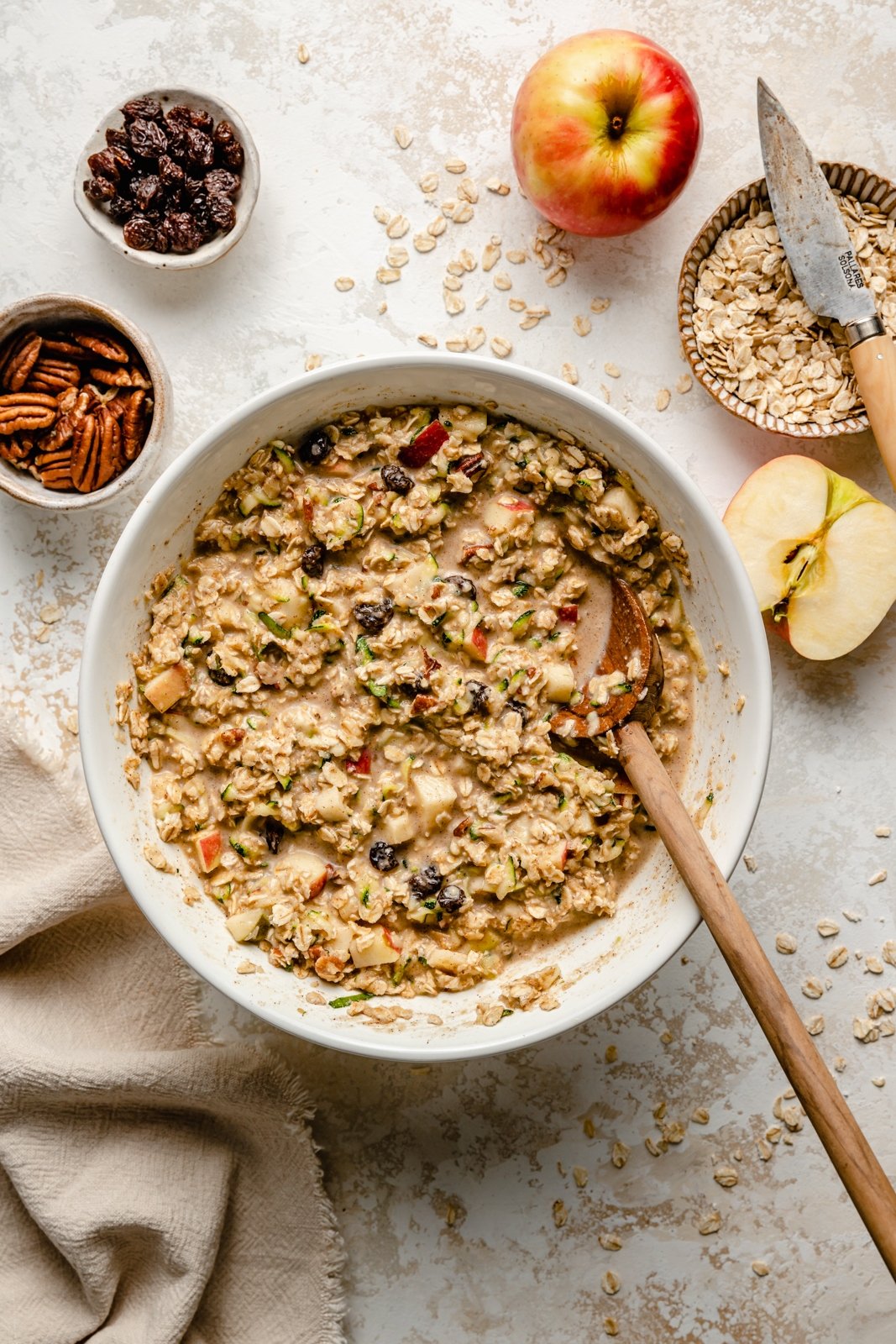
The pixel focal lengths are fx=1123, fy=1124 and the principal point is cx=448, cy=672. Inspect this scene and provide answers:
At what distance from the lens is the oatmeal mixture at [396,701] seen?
194cm

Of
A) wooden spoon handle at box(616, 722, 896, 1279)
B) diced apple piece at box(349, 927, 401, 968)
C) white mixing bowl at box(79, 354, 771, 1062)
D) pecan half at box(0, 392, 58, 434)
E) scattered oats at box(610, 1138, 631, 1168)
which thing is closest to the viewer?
wooden spoon handle at box(616, 722, 896, 1279)

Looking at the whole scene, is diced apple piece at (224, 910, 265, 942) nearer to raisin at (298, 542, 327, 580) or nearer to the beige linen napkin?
the beige linen napkin

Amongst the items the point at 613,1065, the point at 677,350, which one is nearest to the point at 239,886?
the point at 613,1065

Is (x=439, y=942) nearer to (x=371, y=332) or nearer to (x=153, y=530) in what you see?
(x=153, y=530)

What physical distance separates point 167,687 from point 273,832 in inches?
12.4

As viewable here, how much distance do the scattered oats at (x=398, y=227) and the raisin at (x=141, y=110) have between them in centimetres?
45

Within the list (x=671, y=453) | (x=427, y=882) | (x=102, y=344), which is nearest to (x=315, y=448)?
(x=102, y=344)

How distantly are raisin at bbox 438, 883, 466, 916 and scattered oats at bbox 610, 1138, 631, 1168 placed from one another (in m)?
0.63

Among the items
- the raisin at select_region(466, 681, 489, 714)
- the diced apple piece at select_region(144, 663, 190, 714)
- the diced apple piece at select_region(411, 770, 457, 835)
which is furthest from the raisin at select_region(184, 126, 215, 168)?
the diced apple piece at select_region(411, 770, 457, 835)

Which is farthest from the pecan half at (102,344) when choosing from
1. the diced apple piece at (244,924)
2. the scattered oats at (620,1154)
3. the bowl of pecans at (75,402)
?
the scattered oats at (620,1154)

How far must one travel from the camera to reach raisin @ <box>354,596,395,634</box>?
195cm

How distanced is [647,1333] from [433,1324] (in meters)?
0.41

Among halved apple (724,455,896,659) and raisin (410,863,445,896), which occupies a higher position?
halved apple (724,455,896,659)

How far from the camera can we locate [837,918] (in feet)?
7.11
